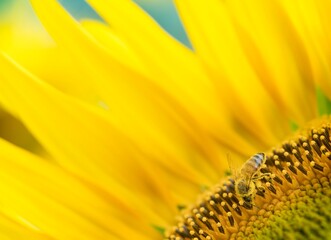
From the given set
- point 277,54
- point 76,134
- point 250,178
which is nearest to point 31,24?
point 76,134

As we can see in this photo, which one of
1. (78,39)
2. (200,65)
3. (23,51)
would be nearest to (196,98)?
(200,65)

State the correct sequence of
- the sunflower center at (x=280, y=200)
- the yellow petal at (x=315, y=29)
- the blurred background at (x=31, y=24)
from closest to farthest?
the sunflower center at (x=280, y=200)
the yellow petal at (x=315, y=29)
the blurred background at (x=31, y=24)

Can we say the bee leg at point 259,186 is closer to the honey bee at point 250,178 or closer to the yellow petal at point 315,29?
the honey bee at point 250,178

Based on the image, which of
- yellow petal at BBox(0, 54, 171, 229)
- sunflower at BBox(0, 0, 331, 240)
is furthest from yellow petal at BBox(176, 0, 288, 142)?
yellow petal at BBox(0, 54, 171, 229)

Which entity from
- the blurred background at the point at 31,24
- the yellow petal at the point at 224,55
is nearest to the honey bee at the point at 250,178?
the yellow petal at the point at 224,55

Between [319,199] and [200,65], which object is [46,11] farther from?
[319,199]

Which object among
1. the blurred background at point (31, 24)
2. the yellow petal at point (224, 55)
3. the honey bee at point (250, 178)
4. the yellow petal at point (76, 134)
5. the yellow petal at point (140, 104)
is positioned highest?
the blurred background at point (31, 24)

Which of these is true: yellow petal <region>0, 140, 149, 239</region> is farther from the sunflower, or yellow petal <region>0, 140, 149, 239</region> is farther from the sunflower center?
the sunflower center

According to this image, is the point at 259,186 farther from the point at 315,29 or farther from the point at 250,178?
the point at 315,29

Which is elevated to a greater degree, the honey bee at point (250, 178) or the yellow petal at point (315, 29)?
the yellow petal at point (315, 29)
